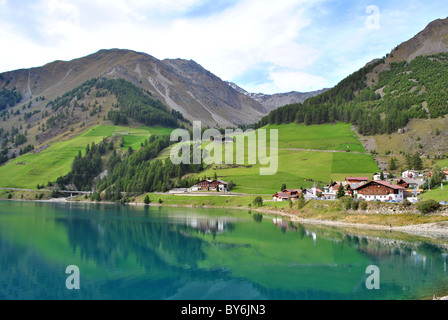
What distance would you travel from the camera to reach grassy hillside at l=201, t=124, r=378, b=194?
A: 12581 cm

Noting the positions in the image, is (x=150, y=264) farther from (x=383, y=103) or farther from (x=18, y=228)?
(x=383, y=103)

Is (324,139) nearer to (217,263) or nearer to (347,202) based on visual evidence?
(347,202)

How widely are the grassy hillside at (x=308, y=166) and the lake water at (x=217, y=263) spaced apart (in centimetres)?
6239

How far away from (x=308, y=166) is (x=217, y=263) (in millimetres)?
107548

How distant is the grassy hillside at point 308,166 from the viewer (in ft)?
413

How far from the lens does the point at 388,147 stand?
485 feet

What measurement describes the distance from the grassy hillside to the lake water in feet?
205

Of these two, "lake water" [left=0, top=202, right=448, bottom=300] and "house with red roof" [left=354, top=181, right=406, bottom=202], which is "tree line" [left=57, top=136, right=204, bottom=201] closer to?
"house with red roof" [left=354, top=181, right=406, bottom=202]

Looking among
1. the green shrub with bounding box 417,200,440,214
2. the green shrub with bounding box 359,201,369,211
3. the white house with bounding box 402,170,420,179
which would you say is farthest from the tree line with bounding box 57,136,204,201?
the green shrub with bounding box 417,200,440,214

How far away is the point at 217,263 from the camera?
40.0m

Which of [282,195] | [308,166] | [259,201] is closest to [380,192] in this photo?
[282,195]

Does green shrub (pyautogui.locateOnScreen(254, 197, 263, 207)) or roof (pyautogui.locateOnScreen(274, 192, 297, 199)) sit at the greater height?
roof (pyautogui.locateOnScreen(274, 192, 297, 199))

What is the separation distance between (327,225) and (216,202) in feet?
185

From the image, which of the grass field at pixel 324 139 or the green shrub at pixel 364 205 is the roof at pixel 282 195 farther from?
the grass field at pixel 324 139
